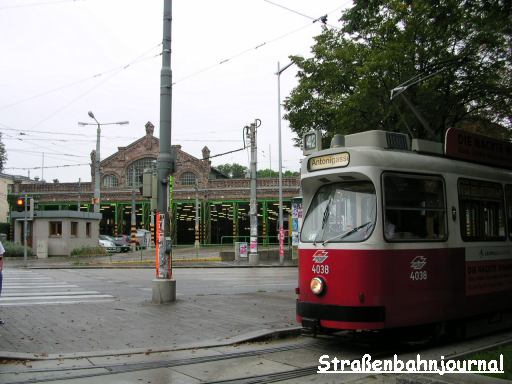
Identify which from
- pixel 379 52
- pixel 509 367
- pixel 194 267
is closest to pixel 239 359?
pixel 509 367

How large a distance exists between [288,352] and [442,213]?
322cm

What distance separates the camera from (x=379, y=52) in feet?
61.7

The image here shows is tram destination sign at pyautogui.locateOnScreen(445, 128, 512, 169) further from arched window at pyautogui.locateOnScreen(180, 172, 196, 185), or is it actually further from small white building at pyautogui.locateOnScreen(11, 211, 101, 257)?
arched window at pyautogui.locateOnScreen(180, 172, 196, 185)

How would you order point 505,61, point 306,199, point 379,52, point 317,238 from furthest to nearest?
point 379,52, point 505,61, point 306,199, point 317,238

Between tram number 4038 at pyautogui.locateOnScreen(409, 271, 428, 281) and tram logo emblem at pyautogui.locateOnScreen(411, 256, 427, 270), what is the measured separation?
0.24 ft

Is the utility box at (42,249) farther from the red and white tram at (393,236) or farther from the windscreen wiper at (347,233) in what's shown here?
the windscreen wiper at (347,233)

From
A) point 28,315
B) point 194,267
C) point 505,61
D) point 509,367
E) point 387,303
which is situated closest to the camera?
point 509,367

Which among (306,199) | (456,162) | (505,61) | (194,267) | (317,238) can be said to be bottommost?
(194,267)

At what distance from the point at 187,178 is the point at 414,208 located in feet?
174

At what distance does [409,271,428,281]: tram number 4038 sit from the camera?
26.1ft

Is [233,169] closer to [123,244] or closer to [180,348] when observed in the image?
[123,244]

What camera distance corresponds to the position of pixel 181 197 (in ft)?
194

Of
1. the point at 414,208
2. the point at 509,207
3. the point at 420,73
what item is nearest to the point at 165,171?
the point at 414,208

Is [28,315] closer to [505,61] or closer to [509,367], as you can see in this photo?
[509,367]
